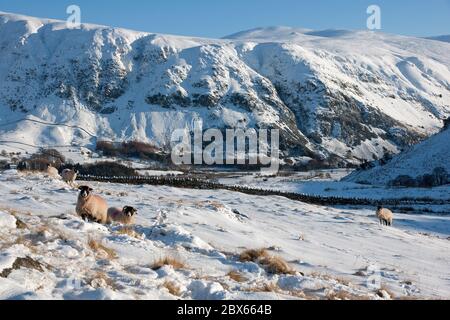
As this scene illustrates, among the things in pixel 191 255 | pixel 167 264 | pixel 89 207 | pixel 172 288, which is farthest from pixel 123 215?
pixel 172 288

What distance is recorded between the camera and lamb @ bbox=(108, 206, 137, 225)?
16.6 meters

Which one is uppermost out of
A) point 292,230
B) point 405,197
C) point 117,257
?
point 117,257

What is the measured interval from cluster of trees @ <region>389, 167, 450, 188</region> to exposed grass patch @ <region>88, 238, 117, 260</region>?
7430 centimetres

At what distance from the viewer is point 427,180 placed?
80438 millimetres

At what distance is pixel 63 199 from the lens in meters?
20.2

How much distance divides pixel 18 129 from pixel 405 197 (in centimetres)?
16458

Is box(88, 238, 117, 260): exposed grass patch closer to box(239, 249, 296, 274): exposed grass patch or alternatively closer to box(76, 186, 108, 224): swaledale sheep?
box(239, 249, 296, 274): exposed grass patch

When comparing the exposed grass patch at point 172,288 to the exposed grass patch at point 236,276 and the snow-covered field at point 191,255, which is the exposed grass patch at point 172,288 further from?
the exposed grass patch at point 236,276

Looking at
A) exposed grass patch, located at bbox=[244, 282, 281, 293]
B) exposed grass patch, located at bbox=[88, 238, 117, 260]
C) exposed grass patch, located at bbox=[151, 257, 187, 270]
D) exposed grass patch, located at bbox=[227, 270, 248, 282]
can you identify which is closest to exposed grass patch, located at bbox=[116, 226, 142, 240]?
exposed grass patch, located at bbox=[88, 238, 117, 260]

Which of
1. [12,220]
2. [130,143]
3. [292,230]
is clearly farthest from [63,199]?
[130,143]

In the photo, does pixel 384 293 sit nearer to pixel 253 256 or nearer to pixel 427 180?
pixel 253 256
